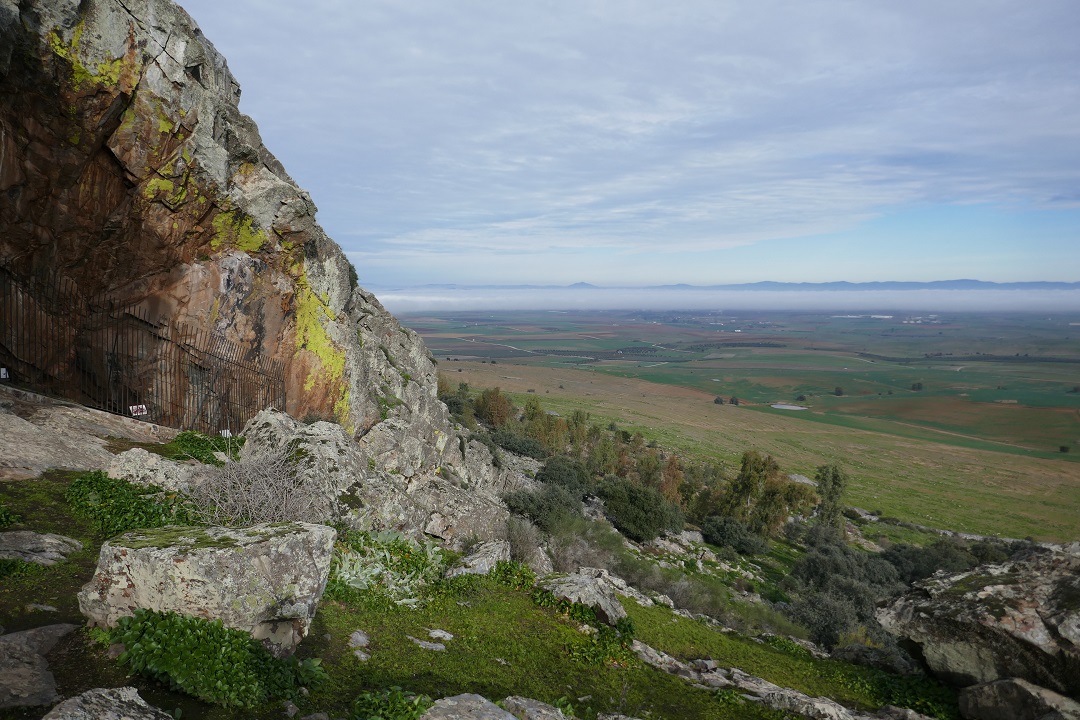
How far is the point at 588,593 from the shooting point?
37.4 ft

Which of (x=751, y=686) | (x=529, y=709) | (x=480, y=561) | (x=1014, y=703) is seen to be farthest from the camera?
(x=480, y=561)

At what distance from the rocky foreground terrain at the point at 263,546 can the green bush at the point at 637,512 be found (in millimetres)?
24222

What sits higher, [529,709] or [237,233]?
[237,233]

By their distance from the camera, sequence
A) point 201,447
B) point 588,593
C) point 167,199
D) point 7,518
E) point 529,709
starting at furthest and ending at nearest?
point 167,199 → point 201,447 → point 588,593 → point 7,518 → point 529,709

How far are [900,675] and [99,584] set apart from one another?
14.6 meters

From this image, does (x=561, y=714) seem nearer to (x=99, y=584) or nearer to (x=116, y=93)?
(x=99, y=584)

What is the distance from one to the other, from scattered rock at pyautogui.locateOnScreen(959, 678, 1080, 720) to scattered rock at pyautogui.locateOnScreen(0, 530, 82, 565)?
15072mm

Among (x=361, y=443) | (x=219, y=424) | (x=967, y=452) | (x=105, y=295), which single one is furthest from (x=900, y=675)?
(x=967, y=452)

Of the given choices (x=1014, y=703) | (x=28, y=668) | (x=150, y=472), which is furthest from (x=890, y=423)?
(x=28, y=668)

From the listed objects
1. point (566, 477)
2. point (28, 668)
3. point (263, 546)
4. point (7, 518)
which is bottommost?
point (566, 477)

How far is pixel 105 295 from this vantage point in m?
17.0

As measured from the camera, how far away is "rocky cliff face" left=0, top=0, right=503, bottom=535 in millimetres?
13906

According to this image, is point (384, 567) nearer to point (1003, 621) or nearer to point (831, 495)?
point (1003, 621)

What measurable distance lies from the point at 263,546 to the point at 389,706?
101 inches
